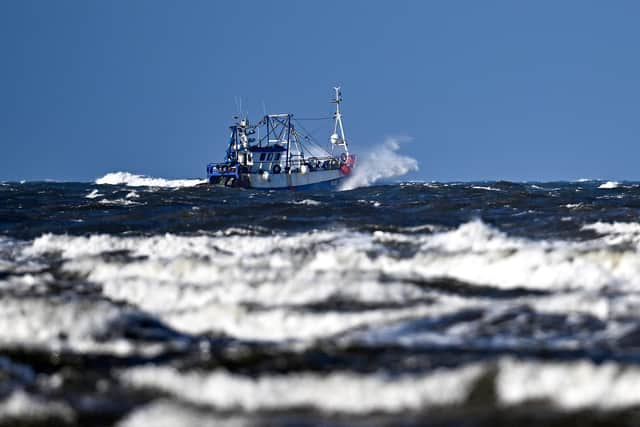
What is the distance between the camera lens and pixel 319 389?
646 centimetres

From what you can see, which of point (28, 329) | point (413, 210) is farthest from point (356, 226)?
point (28, 329)

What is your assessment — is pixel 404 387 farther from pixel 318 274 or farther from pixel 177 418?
pixel 318 274

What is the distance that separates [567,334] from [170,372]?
3.37 m

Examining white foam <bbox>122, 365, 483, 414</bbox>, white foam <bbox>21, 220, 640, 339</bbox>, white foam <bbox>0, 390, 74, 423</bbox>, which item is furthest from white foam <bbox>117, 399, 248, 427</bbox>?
white foam <bbox>21, 220, 640, 339</bbox>

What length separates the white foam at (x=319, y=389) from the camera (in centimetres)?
618

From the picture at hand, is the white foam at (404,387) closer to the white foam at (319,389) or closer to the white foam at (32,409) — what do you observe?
the white foam at (319,389)

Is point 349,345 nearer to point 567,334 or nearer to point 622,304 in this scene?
point 567,334

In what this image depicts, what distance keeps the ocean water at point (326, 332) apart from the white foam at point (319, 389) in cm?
2

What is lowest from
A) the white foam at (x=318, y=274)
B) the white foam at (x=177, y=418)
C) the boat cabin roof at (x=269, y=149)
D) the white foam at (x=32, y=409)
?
the white foam at (x=177, y=418)

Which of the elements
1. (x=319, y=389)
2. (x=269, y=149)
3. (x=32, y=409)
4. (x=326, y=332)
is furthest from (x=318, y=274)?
(x=269, y=149)

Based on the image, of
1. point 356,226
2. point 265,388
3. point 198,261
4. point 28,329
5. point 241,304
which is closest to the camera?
point 265,388

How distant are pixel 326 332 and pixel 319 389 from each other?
1.88 meters

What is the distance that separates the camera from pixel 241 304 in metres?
9.58

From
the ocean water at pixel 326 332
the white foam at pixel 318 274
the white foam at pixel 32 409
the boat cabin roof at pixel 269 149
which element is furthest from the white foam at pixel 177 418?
the boat cabin roof at pixel 269 149
